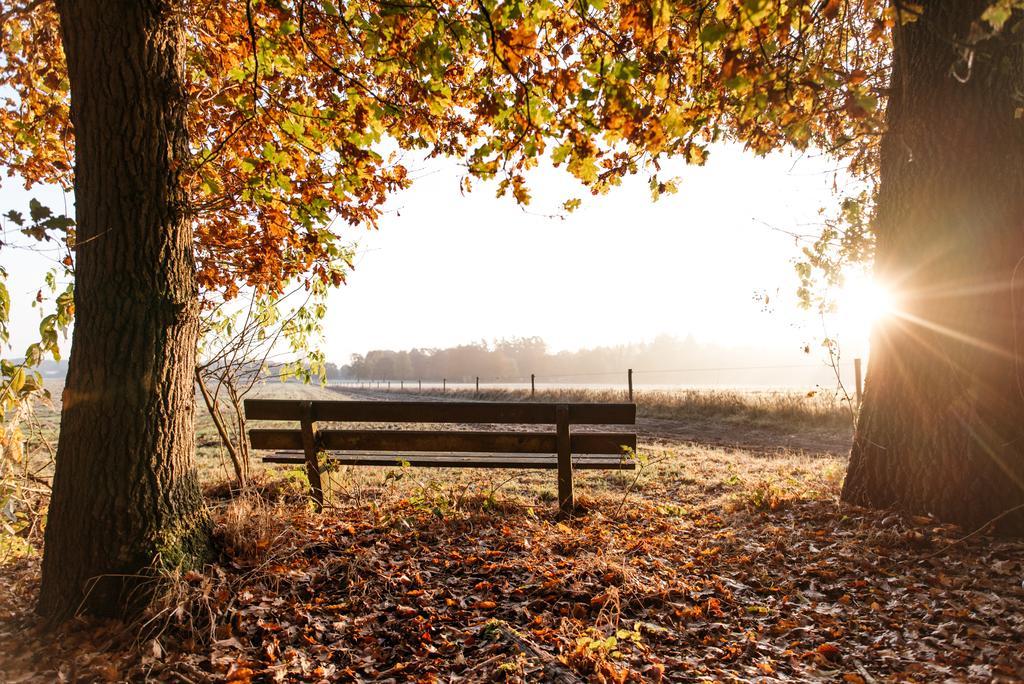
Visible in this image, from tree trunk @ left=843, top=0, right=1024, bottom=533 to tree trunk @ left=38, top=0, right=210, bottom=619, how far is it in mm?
5170

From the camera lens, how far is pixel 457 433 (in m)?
5.20

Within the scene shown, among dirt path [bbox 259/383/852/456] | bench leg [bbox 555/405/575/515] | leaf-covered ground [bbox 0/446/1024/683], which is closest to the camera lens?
leaf-covered ground [bbox 0/446/1024/683]

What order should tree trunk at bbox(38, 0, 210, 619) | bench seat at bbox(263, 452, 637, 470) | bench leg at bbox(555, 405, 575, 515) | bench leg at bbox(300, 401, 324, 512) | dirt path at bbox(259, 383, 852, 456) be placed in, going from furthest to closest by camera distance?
dirt path at bbox(259, 383, 852, 456) < bench seat at bbox(263, 452, 637, 470) < bench leg at bbox(300, 401, 324, 512) < bench leg at bbox(555, 405, 575, 515) < tree trunk at bbox(38, 0, 210, 619)

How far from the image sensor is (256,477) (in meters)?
5.90

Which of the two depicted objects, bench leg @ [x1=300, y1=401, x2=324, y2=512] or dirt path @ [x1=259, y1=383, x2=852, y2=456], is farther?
dirt path @ [x1=259, y1=383, x2=852, y2=456]

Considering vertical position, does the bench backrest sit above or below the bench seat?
above

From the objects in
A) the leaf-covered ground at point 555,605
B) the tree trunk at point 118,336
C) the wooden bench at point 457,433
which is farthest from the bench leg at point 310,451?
the tree trunk at point 118,336

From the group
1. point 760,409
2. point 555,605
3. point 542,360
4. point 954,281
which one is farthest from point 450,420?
point 542,360

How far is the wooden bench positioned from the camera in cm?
505

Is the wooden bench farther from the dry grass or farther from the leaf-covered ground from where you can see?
the dry grass

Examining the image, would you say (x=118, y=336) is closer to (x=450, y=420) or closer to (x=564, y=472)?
(x=450, y=420)

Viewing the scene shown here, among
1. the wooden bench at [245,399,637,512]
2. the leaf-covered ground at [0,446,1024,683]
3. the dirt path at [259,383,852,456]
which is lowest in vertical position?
the dirt path at [259,383,852,456]

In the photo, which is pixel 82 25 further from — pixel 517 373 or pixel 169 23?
pixel 517 373

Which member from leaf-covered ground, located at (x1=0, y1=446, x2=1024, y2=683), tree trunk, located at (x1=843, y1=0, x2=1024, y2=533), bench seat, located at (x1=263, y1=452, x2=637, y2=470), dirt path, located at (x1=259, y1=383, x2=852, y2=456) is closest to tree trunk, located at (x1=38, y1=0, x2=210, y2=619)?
leaf-covered ground, located at (x1=0, y1=446, x2=1024, y2=683)
